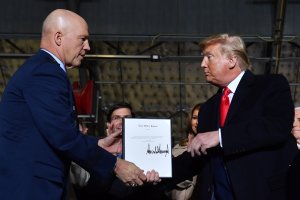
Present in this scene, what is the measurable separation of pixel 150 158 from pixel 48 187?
0.80 meters

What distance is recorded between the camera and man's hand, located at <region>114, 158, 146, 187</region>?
297 centimetres

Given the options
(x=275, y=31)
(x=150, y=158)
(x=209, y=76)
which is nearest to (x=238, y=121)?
(x=209, y=76)

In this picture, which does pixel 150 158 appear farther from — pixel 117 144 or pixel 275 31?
pixel 275 31

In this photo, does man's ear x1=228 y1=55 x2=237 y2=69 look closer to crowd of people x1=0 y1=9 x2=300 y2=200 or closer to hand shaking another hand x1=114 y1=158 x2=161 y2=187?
crowd of people x1=0 y1=9 x2=300 y2=200

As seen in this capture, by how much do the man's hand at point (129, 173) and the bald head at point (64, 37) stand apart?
21.6 inches

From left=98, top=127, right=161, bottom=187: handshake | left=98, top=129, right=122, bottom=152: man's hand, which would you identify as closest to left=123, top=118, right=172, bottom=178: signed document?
left=98, top=127, right=161, bottom=187: handshake

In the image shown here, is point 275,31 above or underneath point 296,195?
above

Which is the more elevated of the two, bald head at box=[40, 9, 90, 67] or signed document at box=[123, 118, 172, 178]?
bald head at box=[40, 9, 90, 67]

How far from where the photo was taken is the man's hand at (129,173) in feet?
9.75

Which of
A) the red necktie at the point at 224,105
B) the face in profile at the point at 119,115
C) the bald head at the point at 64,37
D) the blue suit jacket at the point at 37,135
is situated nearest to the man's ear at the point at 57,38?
the bald head at the point at 64,37

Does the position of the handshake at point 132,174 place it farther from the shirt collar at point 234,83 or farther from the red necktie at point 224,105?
the shirt collar at point 234,83

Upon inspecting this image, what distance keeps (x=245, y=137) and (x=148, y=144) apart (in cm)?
64

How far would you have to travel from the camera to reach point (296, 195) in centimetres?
296

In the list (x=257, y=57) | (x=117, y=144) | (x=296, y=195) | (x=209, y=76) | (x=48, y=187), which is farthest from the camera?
(x=257, y=57)
